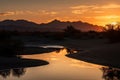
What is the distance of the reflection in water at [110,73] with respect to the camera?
24.8 metres

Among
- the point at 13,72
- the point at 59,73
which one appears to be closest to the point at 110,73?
the point at 59,73

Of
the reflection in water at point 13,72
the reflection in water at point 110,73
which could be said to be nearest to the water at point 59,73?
the reflection in water at point 13,72

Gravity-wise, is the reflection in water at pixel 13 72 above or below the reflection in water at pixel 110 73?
above

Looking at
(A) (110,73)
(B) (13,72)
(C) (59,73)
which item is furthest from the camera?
(A) (110,73)

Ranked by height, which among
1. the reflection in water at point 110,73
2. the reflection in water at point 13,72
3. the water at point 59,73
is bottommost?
the reflection in water at point 110,73

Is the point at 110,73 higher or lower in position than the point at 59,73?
lower

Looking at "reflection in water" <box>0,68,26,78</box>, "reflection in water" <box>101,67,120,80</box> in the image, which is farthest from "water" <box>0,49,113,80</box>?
"reflection in water" <box>101,67,120,80</box>

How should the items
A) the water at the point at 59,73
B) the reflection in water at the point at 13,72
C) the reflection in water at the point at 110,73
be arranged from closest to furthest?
the water at the point at 59,73 → the reflection in water at the point at 110,73 → the reflection in water at the point at 13,72

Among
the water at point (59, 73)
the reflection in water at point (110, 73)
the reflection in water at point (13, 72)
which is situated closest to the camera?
the water at point (59, 73)

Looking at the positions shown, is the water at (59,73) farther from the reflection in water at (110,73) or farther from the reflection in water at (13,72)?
the reflection in water at (110,73)

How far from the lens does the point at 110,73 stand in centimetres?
2708

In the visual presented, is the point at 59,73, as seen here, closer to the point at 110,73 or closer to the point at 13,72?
the point at 13,72

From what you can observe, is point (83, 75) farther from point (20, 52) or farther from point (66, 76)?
point (20, 52)

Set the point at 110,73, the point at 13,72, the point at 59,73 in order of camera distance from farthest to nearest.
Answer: the point at 110,73 → the point at 13,72 → the point at 59,73
